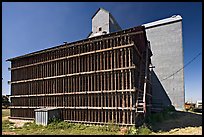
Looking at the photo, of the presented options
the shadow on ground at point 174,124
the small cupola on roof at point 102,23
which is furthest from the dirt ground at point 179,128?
the small cupola on roof at point 102,23

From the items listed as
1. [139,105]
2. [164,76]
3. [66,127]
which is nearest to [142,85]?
[139,105]

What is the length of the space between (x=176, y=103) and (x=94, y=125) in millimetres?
15609

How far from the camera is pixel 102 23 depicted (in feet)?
90.4

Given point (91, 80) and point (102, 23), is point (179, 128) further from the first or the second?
point (102, 23)

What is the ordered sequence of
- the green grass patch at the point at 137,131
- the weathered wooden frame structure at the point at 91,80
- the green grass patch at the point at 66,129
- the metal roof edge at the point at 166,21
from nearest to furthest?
the green grass patch at the point at 137,131 → the green grass patch at the point at 66,129 → the weathered wooden frame structure at the point at 91,80 → the metal roof edge at the point at 166,21

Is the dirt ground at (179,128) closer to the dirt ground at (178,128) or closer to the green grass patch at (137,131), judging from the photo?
the dirt ground at (178,128)

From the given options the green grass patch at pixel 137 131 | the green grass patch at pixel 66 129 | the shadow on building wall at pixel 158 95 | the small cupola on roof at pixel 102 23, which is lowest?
the green grass patch at pixel 66 129

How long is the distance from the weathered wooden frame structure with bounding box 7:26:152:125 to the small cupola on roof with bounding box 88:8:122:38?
8.64 m

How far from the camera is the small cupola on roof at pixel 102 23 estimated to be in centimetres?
2677

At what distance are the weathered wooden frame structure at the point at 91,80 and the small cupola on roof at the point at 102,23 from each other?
8.64 meters

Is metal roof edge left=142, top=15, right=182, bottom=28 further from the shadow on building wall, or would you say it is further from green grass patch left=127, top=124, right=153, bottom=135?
green grass patch left=127, top=124, right=153, bottom=135

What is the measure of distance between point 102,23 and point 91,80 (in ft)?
47.0

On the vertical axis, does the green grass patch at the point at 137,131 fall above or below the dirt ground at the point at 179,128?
above

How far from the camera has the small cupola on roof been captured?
26766 millimetres
